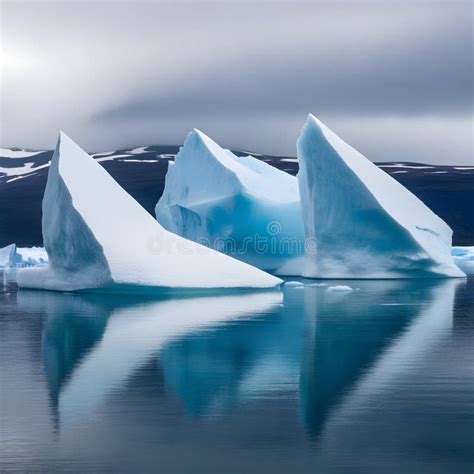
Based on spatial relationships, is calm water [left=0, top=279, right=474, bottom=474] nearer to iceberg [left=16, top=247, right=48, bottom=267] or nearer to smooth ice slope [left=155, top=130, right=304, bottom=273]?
smooth ice slope [left=155, top=130, right=304, bottom=273]

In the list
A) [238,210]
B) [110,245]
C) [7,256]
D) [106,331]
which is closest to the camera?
[106,331]

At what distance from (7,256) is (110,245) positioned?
15736 millimetres

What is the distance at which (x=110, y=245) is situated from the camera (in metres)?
14.5

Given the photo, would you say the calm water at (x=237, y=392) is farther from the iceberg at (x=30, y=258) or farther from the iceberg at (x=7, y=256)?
the iceberg at (x=30, y=258)

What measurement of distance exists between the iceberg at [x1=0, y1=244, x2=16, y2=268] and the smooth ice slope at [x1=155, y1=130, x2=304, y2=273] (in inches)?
295

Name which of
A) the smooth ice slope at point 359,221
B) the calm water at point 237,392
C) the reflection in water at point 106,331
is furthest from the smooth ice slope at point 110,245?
the smooth ice slope at point 359,221

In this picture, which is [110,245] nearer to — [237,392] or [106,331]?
[106,331]

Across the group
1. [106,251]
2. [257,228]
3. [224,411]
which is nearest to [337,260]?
[257,228]

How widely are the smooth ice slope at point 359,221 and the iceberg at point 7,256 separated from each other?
12244 mm

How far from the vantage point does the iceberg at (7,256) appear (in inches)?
1143

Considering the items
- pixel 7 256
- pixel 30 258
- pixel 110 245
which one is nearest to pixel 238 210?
pixel 110 245

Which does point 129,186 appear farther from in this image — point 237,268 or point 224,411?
point 224,411

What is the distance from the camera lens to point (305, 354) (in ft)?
27.3

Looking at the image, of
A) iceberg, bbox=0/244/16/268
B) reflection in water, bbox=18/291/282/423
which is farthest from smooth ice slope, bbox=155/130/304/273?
iceberg, bbox=0/244/16/268
